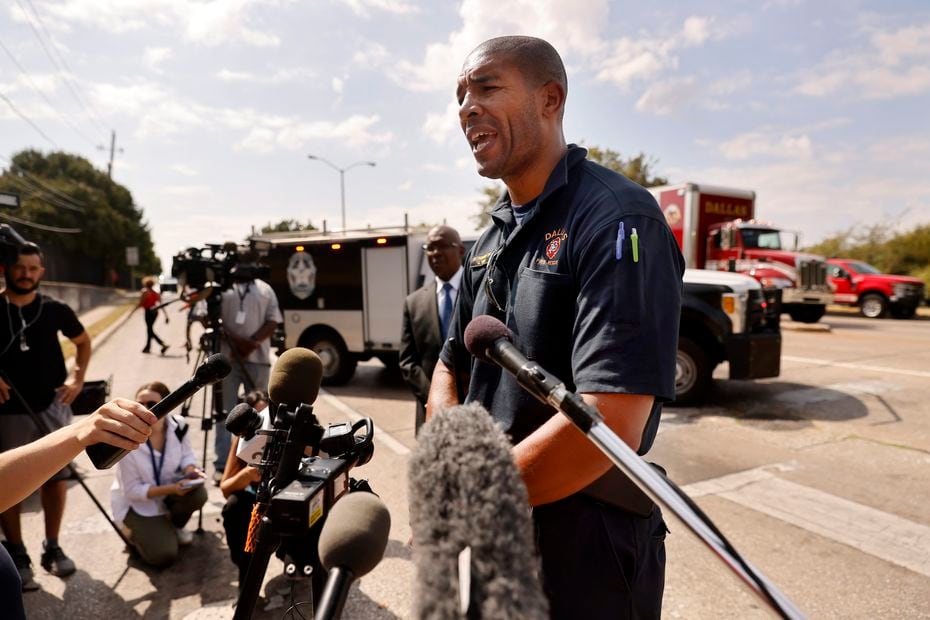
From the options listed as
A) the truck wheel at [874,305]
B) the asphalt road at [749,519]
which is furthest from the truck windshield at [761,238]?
the truck wheel at [874,305]

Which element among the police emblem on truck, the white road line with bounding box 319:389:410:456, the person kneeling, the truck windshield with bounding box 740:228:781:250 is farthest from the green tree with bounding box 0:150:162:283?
the truck windshield with bounding box 740:228:781:250

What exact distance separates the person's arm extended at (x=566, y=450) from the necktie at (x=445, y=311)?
3.08m

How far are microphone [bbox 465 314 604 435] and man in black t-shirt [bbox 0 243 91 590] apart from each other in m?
3.70

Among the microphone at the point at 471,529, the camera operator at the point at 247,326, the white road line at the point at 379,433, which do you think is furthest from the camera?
the white road line at the point at 379,433

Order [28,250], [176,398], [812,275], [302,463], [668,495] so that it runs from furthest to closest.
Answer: [812,275] → [28,250] → [302,463] → [176,398] → [668,495]

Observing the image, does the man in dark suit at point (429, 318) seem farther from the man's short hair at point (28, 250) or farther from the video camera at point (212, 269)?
the man's short hair at point (28, 250)

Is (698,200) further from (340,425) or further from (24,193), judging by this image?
(24,193)

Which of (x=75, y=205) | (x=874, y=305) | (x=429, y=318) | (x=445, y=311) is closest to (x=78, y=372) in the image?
(x=429, y=318)

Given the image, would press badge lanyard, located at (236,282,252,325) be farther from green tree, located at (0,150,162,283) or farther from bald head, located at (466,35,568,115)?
green tree, located at (0,150,162,283)

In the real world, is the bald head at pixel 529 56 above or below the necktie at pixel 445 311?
above

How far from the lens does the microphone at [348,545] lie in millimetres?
786

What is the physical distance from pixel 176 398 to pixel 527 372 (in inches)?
32.1

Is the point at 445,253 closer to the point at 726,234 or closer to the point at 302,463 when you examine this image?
the point at 302,463

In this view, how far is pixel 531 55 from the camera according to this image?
1.45 meters
